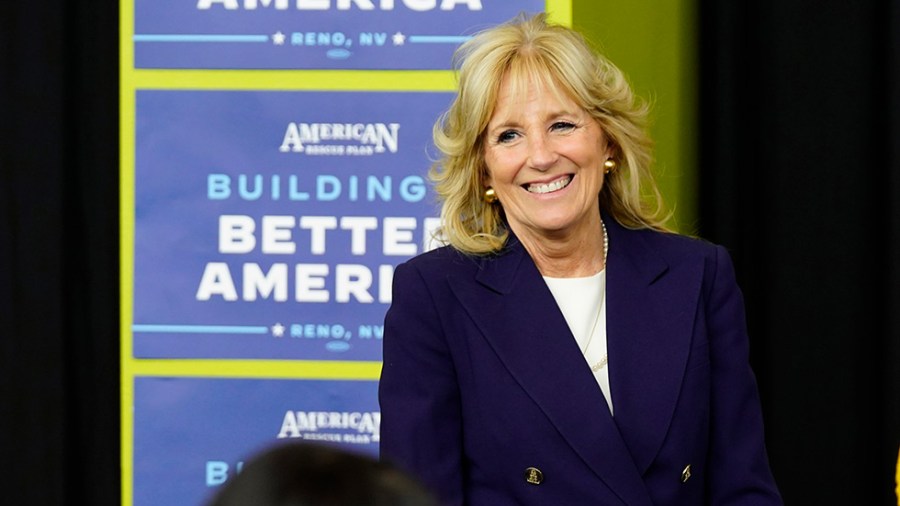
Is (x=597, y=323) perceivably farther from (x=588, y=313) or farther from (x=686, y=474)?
(x=686, y=474)

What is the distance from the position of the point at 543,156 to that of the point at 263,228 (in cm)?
94

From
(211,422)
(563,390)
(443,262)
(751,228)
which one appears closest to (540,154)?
(443,262)

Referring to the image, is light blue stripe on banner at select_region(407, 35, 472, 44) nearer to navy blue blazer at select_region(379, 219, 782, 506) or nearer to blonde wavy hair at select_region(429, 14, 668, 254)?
blonde wavy hair at select_region(429, 14, 668, 254)

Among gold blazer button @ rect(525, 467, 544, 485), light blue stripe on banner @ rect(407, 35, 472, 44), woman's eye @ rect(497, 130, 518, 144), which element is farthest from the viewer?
light blue stripe on banner @ rect(407, 35, 472, 44)

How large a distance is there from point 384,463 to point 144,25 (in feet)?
7.36

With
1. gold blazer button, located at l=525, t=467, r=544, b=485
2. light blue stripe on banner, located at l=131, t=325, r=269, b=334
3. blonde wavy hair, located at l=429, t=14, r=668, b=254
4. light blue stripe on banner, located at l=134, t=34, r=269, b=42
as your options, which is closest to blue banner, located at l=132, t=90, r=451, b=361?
light blue stripe on banner, located at l=131, t=325, r=269, b=334

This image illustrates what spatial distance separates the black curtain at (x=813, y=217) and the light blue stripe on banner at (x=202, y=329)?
4.08 feet

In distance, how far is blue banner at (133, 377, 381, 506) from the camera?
2.97 m

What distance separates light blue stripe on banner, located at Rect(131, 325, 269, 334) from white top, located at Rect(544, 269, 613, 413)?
88 centimetres

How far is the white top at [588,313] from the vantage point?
2236mm

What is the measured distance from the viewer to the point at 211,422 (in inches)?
118

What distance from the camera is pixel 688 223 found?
3498 millimetres

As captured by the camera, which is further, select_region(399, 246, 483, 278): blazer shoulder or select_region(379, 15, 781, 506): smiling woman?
select_region(399, 246, 483, 278): blazer shoulder
